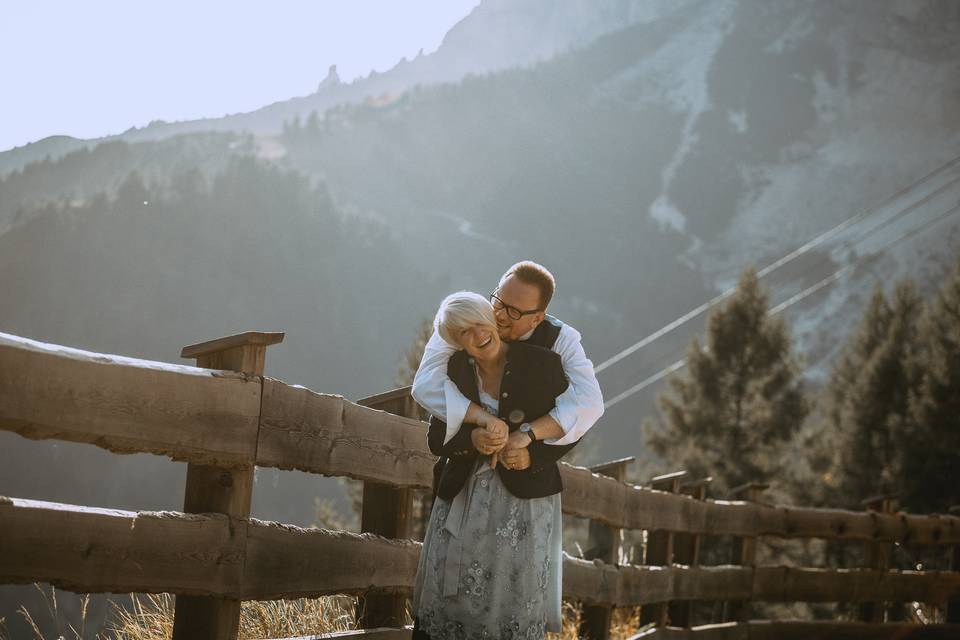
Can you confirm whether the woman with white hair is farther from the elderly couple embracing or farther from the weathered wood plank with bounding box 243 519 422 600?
the weathered wood plank with bounding box 243 519 422 600

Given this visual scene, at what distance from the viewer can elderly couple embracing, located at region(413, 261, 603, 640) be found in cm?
318

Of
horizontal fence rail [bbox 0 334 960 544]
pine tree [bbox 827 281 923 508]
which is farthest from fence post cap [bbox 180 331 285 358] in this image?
pine tree [bbox 827 281 923 508]

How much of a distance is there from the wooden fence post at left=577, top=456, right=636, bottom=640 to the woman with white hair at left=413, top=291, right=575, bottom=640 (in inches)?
76.8

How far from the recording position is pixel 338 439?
3.35 m

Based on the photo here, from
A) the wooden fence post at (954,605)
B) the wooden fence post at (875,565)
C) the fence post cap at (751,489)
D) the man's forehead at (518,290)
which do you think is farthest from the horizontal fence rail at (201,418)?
the wooden fence post at (954,605)

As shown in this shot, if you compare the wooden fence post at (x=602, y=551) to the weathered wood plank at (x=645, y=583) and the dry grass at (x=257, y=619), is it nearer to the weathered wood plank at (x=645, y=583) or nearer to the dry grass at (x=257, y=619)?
the weathered wood plank at (x=645, y=583)

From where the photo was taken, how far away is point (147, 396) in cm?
263

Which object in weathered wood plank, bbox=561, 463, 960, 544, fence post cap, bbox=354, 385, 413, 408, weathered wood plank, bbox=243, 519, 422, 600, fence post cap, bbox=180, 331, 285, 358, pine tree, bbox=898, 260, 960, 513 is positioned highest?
pine tree, bbox=898, 260, 960, 513

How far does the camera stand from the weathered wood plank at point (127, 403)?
2.32 meters

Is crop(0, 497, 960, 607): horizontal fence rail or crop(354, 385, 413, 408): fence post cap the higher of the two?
crop(354, 385, 413, 408): fence post cap

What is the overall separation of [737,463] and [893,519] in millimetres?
17653

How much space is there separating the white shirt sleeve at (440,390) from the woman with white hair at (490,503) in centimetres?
3

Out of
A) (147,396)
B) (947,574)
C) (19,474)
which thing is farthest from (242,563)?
(19,474)

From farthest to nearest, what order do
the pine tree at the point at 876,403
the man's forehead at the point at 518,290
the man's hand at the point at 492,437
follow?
the pine tree at the point at 876,403, the man's forehead at the point at 518,290, the man's hand at the point at 492,437
